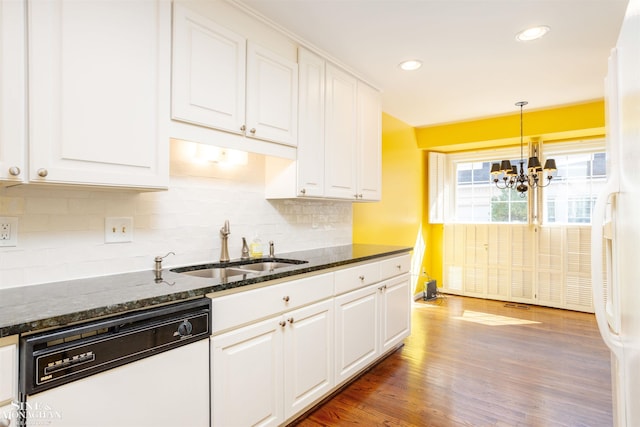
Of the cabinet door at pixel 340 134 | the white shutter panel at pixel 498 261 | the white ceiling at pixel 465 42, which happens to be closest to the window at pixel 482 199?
the white shutter panel at pixel 498 261

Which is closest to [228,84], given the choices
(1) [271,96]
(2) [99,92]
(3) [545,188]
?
(1) [271,96]

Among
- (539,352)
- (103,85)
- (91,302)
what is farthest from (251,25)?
(539,352)

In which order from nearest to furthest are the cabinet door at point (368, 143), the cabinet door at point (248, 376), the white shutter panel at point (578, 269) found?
the cabinet door at point (248, 376), the cabinet door at point (368, 143), the white shutter panel at point (578, 269)

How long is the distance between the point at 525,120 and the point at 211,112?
3838 millimetres

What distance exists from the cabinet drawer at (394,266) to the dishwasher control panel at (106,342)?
62.8 inches

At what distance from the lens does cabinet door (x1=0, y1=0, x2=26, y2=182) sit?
1163 millimetres

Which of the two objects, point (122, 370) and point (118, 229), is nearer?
point (122, 370)

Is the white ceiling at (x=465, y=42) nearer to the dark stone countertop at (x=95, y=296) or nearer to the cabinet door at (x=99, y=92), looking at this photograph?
the cabinet door at (x=99, y=92)

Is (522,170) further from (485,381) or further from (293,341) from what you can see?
(293,341)

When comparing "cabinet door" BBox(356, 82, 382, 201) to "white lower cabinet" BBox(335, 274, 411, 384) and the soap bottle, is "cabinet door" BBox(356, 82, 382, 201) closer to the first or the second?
"white lower cabinet" BBox(335, 274, 411, 384)

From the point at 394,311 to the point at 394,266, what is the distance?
1.21 ft

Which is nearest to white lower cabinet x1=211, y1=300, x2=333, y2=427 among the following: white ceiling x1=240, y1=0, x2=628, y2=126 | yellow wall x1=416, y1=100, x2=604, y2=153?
white ceiling x1=240, y1=0, x2=628, y2=126

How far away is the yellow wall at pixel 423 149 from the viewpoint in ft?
12.6

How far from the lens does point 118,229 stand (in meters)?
1.73
